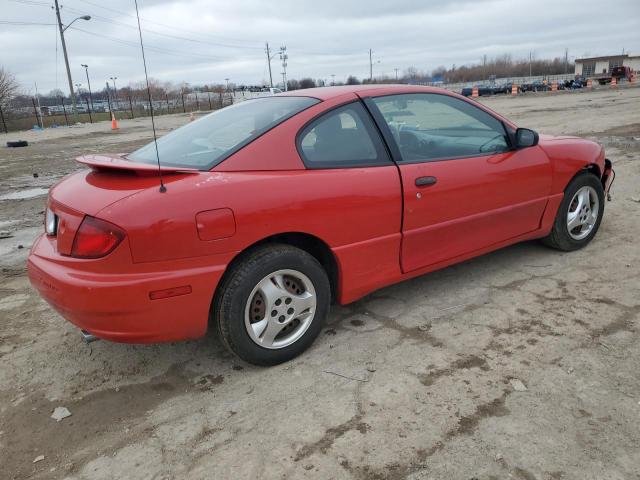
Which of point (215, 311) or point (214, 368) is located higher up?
point (215, 311)

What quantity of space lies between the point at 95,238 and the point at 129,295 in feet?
1.04

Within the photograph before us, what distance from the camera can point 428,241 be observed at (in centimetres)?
331

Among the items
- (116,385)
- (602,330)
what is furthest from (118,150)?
(602,330)

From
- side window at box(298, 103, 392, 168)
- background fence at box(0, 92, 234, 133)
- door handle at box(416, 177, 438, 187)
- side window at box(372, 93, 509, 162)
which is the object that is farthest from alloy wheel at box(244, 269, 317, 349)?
background fence at box(0, 92, 234, 133)

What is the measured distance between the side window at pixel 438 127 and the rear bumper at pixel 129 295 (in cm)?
155

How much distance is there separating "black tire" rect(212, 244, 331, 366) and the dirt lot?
12 cm

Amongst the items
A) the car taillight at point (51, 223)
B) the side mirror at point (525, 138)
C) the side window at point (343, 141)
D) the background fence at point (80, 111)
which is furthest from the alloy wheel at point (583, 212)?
the background fence at point (80, 111)

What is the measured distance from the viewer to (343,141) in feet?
9.98

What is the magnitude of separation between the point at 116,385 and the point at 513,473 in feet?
6.83

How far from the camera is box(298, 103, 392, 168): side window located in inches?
114

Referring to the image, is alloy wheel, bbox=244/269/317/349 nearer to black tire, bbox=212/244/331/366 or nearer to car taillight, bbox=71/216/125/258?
black tire, bbox=212/244/331/366

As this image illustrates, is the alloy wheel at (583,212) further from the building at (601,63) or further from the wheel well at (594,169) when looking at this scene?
the building at (601,63)

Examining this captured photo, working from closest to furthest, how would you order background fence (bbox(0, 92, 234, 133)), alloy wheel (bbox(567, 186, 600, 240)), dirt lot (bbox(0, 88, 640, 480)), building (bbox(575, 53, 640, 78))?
A: dirt lot (bbox(0, 88, 640, 480)) → alloy wheel (bbox(567, 186, 600, 240)) → background fence (bbox(0, 92, 234, 133)) → building (bbox(575, 53, 640, 78))

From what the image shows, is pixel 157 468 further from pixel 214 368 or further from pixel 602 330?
pixel 602 330
